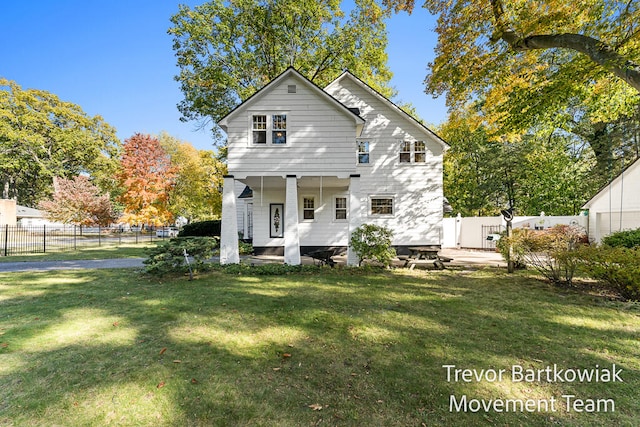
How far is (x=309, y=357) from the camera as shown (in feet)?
12.4

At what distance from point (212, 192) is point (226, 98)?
10.6 metres

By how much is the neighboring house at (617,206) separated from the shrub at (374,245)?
11.2m

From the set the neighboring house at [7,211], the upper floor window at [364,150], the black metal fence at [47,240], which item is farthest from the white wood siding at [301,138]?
the neighboring house at [7,211]

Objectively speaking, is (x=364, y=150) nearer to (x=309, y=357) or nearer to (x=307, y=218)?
(x=307, y=218)

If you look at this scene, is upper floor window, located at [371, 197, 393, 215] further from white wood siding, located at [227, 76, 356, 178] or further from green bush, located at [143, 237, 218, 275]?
green bush, located at [143, 237, 218, 275]

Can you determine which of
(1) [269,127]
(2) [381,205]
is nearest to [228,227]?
(1) [269,127]

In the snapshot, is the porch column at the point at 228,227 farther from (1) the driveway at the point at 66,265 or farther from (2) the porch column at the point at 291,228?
(1) the driveway at the point at 66,265

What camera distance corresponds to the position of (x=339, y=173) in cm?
1134

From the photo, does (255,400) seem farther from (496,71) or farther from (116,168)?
(116,168)

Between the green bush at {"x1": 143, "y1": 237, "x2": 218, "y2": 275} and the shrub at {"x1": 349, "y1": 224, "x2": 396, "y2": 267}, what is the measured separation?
536 cm

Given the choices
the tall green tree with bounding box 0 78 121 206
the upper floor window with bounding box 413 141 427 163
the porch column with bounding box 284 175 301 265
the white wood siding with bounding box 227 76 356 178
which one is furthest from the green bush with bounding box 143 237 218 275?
the tall green tree with bounding box 0 78 121 206

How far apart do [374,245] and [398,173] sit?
252 inches

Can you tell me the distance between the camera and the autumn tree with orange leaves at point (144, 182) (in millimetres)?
27000

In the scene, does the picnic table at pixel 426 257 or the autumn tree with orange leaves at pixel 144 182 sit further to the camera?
the autumn tree with orange leaves at pixel 144 182
